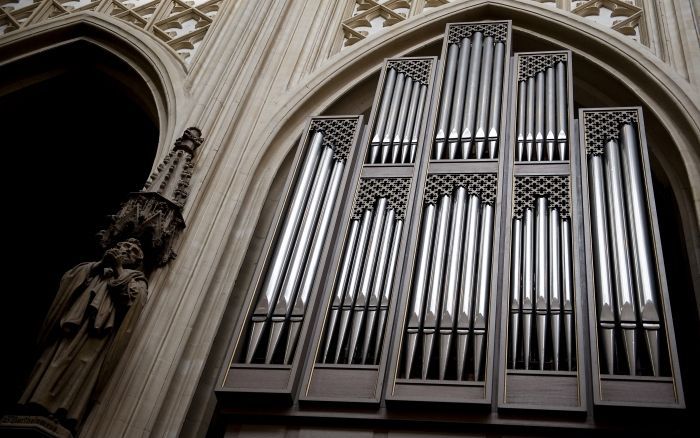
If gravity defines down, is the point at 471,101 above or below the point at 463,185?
above

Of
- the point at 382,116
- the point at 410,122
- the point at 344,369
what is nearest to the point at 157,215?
the point at 344,369

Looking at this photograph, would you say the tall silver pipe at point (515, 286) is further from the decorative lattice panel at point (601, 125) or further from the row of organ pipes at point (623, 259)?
the decorative lattice panel at point (601, 125)

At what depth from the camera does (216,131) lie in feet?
30.5

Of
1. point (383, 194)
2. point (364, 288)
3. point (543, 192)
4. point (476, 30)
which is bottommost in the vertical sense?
point (364, 288)

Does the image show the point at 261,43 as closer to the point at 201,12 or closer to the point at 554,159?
the point at 201,12

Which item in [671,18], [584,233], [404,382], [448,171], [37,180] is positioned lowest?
[404,382]

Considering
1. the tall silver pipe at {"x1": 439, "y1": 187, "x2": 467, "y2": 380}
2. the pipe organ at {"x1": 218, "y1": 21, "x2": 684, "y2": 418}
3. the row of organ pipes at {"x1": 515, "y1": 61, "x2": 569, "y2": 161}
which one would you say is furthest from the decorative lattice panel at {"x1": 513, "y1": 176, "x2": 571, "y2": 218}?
the tall silver pipe at {"x1": 439, "y1": 187, "x2": 467, "y2": 380}

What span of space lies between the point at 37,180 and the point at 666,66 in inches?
361

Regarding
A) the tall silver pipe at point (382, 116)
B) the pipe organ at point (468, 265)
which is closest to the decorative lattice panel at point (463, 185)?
the pipe organ at point (468, 265)

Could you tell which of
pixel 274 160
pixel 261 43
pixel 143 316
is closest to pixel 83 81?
pixel 261 43

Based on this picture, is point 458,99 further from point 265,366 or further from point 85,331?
point 85,331

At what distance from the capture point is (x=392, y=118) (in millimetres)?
9469

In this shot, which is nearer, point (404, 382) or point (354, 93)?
point (404, 382)

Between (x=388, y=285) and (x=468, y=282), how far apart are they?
0.72 m
